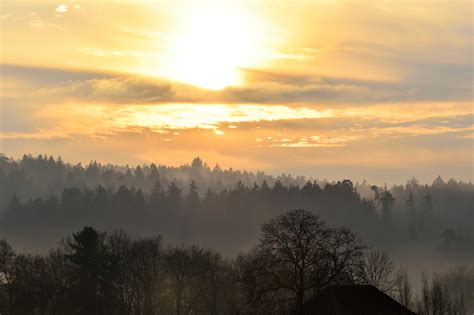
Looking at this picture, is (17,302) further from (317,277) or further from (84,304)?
(317,277)

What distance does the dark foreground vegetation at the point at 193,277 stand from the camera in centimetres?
7600

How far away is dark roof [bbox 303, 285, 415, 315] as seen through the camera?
2938 inches

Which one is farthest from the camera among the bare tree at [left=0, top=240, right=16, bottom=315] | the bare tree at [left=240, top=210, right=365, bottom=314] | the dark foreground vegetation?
the bare tree at [left=0, top=240, right=16, bottom=315]

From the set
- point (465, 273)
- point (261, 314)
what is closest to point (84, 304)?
point (261, 314)

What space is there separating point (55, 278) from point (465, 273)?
397 ft

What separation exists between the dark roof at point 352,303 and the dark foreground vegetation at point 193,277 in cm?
105

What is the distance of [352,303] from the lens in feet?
252

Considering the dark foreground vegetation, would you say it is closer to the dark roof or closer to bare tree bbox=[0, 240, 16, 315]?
bare tree bbox=[0, 240, 16, 315]

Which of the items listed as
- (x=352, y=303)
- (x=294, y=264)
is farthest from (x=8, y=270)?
(x=352, y=303)

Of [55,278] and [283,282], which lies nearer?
[283,282]

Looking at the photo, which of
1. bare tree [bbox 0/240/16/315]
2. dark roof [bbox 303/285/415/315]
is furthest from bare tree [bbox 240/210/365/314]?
bare tree [bbox 0/240/16/315]

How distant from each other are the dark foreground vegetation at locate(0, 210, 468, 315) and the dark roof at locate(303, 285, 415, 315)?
1051 mm

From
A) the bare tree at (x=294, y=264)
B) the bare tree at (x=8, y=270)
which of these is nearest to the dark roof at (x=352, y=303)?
the bare tree at (x=294, y=264)

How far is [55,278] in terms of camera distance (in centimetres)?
10850
